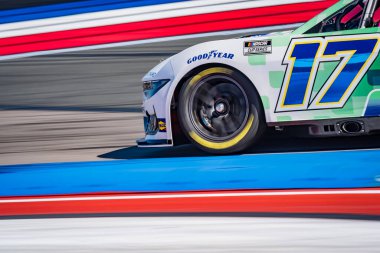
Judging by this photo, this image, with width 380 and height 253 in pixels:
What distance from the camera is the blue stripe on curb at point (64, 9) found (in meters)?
12.1

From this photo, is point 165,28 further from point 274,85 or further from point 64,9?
point 274,85

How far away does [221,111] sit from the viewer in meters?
6.29

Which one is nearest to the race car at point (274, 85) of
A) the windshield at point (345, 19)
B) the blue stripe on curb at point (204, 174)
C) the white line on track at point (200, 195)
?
the windshield at point (345, 19)

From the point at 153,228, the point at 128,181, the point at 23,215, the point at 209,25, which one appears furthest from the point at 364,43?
the point at 209,25

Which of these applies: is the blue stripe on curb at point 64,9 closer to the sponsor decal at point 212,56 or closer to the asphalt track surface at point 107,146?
the asphalt track surface at point 107,146

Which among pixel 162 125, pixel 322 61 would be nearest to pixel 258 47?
pixel 322 61

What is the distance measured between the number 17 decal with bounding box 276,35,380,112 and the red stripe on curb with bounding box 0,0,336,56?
480 centimetres

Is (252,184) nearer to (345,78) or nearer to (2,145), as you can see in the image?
(345,78)

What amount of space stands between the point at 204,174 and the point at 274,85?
100 centimetres

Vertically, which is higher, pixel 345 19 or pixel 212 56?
pixel 345 19

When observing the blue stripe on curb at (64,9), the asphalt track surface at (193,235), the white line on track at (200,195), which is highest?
the blue stripe on curb at (64,9)

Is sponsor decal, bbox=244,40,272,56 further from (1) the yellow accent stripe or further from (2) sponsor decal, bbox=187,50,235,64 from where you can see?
(1) the yellow accent stripe

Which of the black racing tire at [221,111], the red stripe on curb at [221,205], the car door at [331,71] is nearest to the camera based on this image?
the red stripe on curb at [221,205]

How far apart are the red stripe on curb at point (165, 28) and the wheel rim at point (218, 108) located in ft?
15.1
